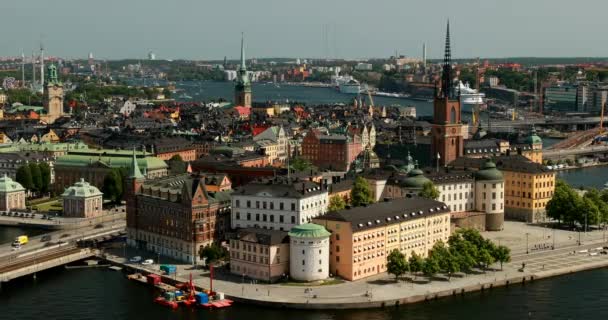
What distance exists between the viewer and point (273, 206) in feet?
204

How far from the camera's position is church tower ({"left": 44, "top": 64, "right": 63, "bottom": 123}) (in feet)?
516

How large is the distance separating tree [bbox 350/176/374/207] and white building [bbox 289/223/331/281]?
15.8 metres

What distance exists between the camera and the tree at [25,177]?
3494 inches

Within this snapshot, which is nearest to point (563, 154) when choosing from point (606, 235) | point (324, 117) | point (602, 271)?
point (324, 117)

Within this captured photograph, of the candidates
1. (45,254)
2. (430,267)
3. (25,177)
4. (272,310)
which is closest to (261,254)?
(272,310)

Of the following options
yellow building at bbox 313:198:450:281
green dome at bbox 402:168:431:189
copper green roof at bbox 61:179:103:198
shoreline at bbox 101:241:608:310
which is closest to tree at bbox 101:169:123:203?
copper green roof at bbox 61:179:103:198

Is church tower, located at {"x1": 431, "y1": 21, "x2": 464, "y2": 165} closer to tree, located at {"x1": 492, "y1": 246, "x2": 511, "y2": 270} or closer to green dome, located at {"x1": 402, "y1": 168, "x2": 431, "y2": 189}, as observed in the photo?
green dome, located at {"x1": 402, "y1": 168, "x2": 431, "y2": 189}

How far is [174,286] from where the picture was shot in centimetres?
5550

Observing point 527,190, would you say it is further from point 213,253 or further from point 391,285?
point 213,253

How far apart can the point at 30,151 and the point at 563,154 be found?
64.5 m

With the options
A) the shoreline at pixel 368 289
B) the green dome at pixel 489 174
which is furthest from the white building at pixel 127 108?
the shoreline at pixel 368 289

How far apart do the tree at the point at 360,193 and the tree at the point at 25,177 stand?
32.6 metres

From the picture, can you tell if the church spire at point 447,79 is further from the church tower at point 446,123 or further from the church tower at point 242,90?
the church tower at point 242,90

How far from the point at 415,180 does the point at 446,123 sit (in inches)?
659
